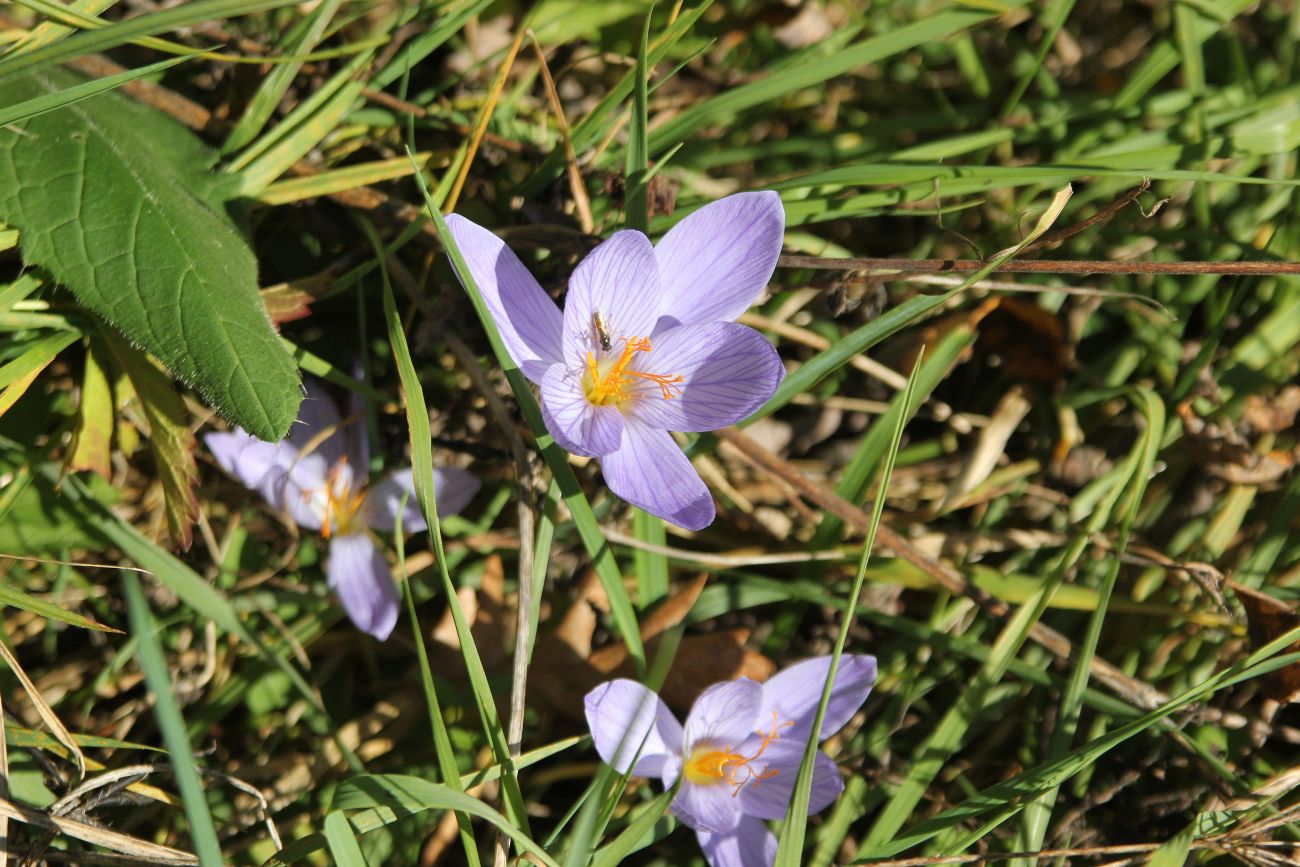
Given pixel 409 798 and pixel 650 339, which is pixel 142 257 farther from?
pixel 409 798

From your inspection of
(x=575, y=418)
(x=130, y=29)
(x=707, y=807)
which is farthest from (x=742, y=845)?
(x=130, y=29)

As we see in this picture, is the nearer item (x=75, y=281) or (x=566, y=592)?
(x=75, y=281)

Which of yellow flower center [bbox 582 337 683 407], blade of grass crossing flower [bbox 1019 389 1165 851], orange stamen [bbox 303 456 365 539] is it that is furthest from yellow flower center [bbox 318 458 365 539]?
blade of grass crossing flower [bbox 1019 389 1165 851]

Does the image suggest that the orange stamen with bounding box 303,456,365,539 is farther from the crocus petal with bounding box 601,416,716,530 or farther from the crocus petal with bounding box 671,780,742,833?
the crocus petal with bounding box 671,780,742,833

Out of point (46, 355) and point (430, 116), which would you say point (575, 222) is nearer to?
point (430, 116)

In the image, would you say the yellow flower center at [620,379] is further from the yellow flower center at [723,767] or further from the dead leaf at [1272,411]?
the dead leaf at [1272,411]

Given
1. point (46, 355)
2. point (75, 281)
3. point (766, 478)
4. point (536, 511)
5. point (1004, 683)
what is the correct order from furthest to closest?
point (766, 478), point (1004, 683), point (536, 511), point (46, 355), point (75, 281)

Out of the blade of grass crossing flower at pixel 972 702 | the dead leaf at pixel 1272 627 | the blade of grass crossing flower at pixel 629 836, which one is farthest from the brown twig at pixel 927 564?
the blade of grass crossing flower at pixel 629 836

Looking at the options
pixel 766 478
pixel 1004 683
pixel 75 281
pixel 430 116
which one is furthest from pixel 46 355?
pixel 1004 683

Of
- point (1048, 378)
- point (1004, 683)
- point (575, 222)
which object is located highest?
point (575, 222)
